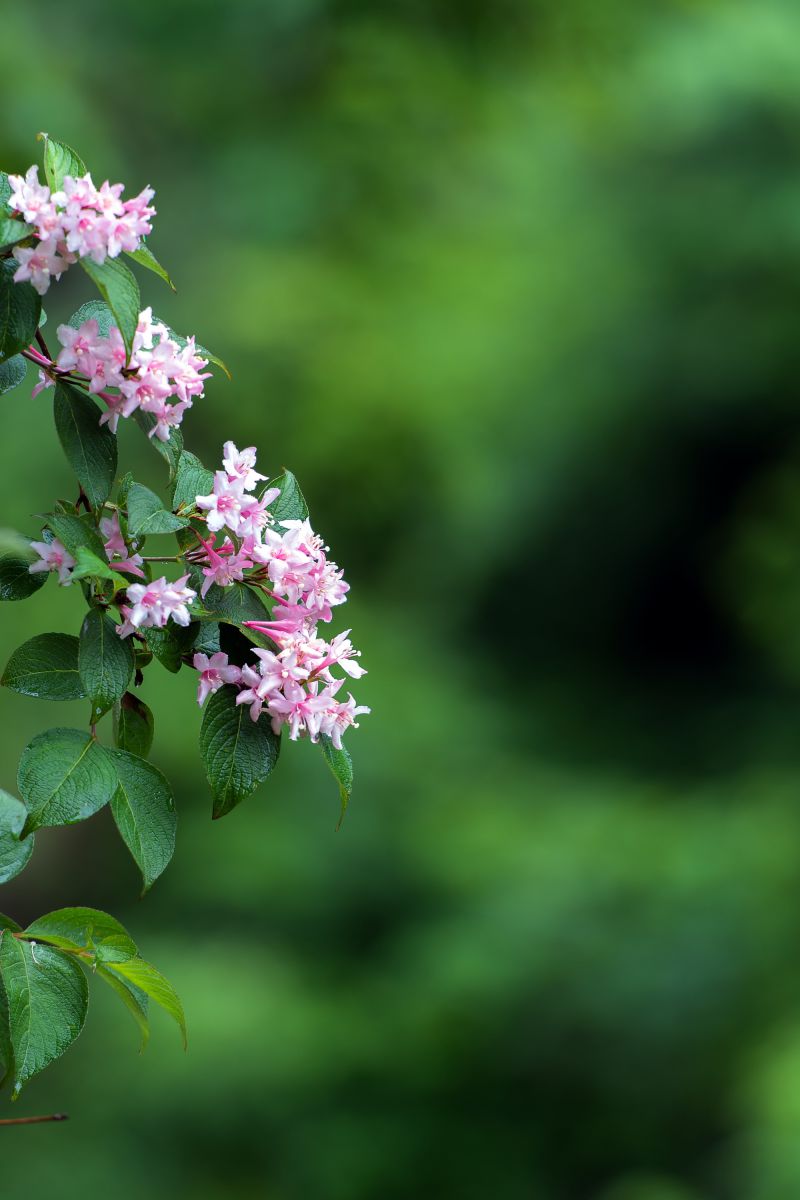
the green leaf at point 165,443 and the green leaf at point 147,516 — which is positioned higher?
the green leaf at point 165,443

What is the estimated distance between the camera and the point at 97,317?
0.70 m

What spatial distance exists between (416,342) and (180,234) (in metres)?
0.71

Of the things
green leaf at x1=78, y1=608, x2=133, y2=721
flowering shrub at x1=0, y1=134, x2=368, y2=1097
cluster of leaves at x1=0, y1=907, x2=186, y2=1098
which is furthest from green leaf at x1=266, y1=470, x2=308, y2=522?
cluster of leaves at x1=0, y1=907, x2=186, y2=1098

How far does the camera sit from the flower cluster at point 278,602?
0.66 m

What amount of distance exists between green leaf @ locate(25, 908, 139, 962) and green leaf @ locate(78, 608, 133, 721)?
13 cm

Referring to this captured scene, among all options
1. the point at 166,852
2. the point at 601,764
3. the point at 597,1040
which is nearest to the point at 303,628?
the point at 166,852

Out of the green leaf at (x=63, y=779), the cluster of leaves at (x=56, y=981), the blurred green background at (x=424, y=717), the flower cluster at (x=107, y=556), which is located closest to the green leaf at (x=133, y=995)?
the cluster of leaves at (x=56, y=981)

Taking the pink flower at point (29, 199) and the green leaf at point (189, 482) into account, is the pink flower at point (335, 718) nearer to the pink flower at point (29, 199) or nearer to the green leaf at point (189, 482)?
the green leaf at point (189, 482)

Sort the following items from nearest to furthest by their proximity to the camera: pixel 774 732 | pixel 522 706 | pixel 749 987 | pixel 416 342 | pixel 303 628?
pixel 303 628
pixel 749 987
pixel 416 342
pixel 774 732
pixel 522 706

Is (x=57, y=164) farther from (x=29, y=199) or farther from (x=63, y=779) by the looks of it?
(x=63, y=779)

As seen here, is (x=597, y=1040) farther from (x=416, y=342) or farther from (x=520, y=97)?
(x=520, y=97)

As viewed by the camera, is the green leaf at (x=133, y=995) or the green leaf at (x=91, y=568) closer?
the green leaf at (x=91, y=568)

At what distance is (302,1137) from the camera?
3340mm

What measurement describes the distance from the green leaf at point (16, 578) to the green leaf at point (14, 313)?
0.33ft
